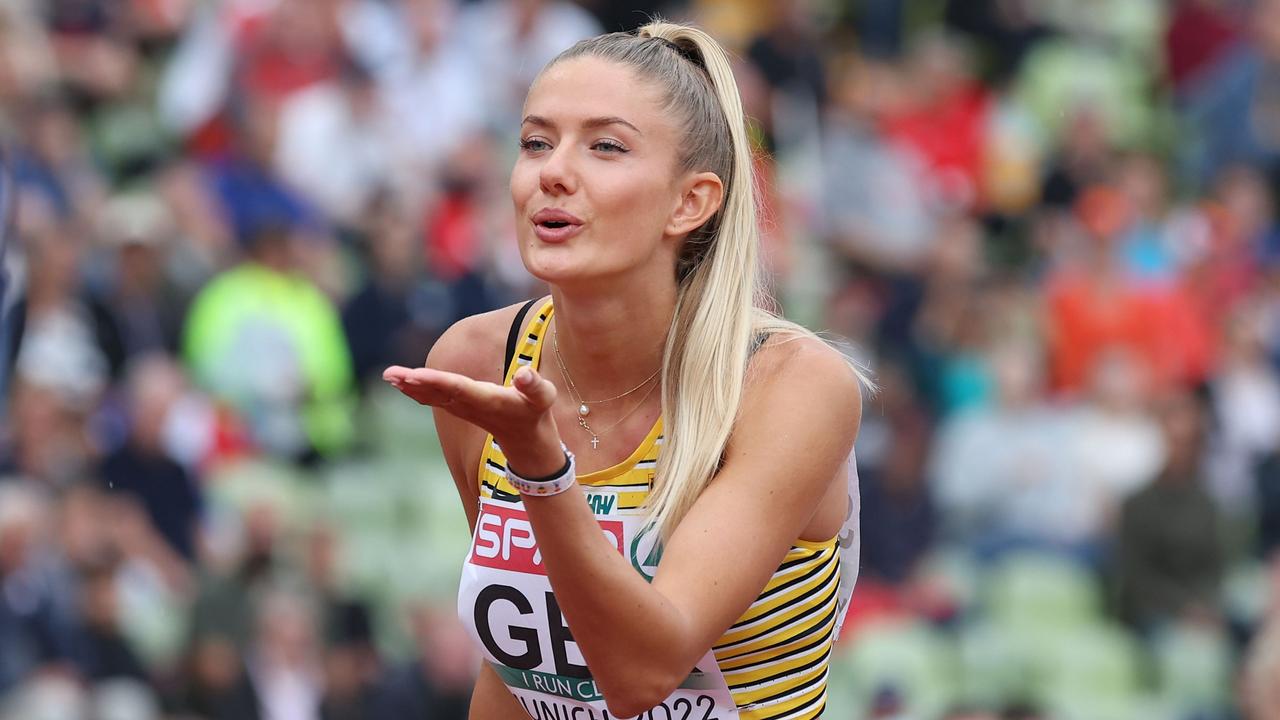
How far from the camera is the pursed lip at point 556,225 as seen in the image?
329 centimetres

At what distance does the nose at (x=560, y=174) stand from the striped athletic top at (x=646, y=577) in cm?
48

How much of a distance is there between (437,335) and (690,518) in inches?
269

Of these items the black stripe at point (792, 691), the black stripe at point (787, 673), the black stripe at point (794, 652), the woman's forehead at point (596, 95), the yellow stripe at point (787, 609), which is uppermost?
the woman's forehead at point (596, 95)

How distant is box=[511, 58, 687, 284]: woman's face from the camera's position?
3295 millimetres

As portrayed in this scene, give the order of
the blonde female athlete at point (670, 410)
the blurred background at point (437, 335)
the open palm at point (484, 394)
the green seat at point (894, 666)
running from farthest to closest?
the blurred background at point (437, 335) < the green seat at point (894, 666) < the blonde female athlete at point (670, 410) < the open palm at point (484, 394)

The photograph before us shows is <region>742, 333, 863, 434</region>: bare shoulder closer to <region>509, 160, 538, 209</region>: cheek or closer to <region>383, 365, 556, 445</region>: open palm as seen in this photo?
<region>509, 160, 538, 209</region>: cheek

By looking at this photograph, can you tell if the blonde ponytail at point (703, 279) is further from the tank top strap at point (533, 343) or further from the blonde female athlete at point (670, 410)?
the tank top strap at point (533, 343)

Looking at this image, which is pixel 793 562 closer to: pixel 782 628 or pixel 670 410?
pixel 782 628

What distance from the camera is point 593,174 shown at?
3.29m

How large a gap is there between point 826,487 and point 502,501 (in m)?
0.59

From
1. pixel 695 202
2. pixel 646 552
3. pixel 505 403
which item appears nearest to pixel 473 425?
pixel 646 552

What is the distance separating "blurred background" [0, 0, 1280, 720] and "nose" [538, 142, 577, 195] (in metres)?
4.97

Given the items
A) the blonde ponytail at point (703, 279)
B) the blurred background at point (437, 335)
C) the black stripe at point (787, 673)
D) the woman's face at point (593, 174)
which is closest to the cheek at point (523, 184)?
the woman's face at point (593, 174)

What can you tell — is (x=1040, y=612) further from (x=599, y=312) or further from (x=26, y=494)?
(x=599, y=312)
